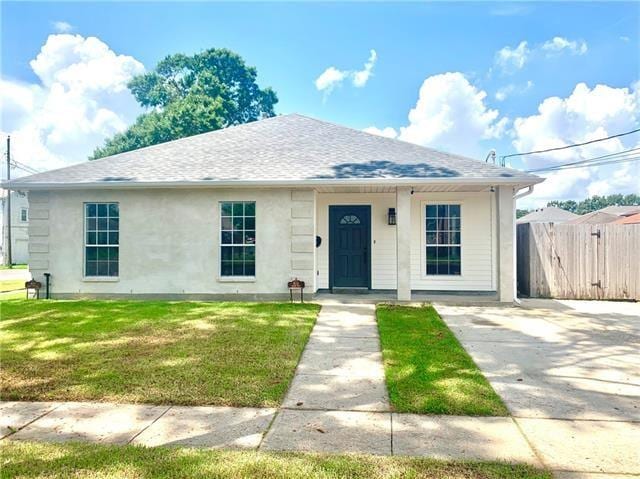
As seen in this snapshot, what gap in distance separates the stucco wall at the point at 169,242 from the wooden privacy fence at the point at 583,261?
6.66 meters

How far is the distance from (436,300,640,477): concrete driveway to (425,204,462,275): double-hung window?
2348 mm

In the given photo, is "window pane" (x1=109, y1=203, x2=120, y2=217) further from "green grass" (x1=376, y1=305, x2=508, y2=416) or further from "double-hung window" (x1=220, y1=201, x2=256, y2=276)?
"green grass" (x1=376, y1=305, x2=508, y2=416)

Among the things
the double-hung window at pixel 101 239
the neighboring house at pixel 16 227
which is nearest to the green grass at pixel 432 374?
the double-hung window at pixel 101 239

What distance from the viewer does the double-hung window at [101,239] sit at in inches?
396

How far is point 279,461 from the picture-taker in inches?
103

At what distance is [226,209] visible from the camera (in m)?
9.90

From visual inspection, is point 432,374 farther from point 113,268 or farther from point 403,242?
point 113,268

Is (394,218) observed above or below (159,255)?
above

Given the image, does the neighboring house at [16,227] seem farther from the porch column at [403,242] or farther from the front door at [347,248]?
the porch column at [403,242]

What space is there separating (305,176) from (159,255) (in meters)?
4.33

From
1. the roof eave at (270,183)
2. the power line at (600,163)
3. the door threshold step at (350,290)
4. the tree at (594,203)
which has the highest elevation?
the tree at (594,203)

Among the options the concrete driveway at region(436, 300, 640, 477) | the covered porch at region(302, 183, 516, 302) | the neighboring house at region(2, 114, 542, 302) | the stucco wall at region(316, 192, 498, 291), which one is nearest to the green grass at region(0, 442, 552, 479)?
the concrete driveway at region(436, 300, 640, 477)

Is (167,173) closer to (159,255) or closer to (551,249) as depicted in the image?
(159,255)

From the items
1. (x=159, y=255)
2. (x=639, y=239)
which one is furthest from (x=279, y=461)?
(x=639, y=239)
